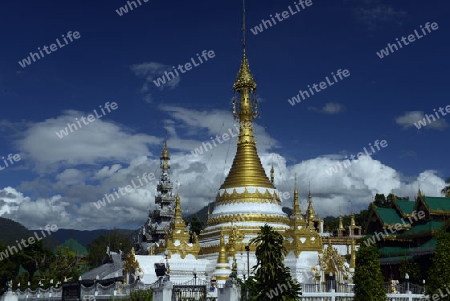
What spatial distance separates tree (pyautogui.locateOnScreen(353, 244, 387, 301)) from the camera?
1051 inches

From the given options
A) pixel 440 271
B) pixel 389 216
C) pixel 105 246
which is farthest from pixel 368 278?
pixel 105 246

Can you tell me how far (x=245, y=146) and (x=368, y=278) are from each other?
28.7 m

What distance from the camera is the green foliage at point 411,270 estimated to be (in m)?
44.2

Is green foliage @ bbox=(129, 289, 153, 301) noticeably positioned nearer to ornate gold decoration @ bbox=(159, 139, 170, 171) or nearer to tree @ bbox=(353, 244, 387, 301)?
tree @ bbox=(353, 244, 387, 301)

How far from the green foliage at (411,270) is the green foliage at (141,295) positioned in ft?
82.5

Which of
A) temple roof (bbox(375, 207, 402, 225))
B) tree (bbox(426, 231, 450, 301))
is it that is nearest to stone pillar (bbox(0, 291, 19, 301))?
tree (bbox(426, 231, 450, 301))

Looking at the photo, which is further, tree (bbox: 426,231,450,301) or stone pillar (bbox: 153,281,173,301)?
tree (bbox: 426,231,450,301)

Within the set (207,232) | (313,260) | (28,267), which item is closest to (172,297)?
(313,260)

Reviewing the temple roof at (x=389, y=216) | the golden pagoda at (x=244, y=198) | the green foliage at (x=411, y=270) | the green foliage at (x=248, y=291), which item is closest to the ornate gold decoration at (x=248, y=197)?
the golden pagoda at (x=244, y=198)

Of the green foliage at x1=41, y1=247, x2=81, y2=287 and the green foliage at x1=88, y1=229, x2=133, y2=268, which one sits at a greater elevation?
the green foliage at x1=88, y1=229, x2=133, y2=268

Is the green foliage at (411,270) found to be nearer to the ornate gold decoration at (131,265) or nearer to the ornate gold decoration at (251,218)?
the ornate gold decoration at (251,218)

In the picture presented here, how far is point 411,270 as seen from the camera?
44.9m

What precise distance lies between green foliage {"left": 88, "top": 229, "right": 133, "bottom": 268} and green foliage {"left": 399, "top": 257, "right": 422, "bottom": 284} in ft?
176

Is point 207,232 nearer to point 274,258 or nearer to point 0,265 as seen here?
point 0,265
